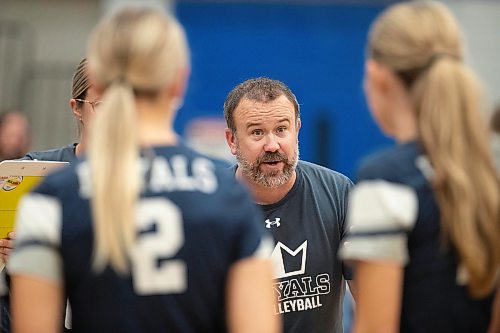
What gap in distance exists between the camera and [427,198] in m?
2.67

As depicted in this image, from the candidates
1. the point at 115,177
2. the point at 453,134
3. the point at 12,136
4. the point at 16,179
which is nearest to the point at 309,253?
the point at 16,179

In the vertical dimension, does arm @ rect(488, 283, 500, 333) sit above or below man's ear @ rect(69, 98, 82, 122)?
below

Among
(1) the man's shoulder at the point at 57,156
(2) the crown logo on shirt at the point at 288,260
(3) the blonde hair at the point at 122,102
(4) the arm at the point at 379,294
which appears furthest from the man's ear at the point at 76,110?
(4) the arm at the point at 379,294

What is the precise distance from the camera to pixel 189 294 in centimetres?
261

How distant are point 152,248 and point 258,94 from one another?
2.17m

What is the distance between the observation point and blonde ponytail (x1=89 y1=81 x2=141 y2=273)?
2543 millimetres

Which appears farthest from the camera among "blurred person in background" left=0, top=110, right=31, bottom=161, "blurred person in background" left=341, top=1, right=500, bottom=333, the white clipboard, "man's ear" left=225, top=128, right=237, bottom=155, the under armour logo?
"blurred person in background" left=0, top=110, right=31, bottom=161

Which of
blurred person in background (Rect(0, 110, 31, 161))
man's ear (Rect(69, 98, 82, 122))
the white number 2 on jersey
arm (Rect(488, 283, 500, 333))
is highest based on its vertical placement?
blurred person in background (Rect(0, 110, 31, 161))

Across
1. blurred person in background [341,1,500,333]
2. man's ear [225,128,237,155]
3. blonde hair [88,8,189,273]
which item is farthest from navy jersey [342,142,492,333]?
man's ear [225,128,237,155]

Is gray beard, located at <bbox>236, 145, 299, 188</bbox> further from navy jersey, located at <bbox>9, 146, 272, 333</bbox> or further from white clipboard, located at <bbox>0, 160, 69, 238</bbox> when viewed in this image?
navy jersey, located at <bbox>9, 146, 272, 333</bbox>

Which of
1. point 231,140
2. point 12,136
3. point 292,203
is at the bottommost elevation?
point 292,203

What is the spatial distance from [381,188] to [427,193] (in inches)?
5.2

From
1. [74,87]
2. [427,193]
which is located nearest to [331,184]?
[74,87]

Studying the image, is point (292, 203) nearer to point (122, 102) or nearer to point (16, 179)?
point (16, 179)
